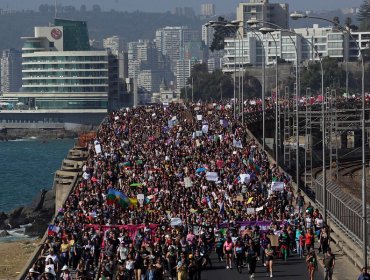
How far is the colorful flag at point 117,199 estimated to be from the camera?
46.6 m

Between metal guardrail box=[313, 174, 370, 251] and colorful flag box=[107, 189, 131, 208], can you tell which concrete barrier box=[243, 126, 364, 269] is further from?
colorful flag box=[107, 189, 131, 208]

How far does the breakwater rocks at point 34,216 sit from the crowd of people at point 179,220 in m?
15.9

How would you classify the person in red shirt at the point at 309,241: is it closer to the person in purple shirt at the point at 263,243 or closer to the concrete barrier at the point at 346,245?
the person in purple shirt at the point at 263,243

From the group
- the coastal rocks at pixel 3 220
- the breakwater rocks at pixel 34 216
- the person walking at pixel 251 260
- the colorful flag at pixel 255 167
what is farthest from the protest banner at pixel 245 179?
the coastal rocks at pixel 3 220

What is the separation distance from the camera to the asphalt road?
128 feet

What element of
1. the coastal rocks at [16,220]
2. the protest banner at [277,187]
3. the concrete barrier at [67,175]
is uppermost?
the protest banner at [277,187]

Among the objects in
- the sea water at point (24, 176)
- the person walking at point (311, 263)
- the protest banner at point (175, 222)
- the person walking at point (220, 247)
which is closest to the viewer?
the person walking at point (311, 263)

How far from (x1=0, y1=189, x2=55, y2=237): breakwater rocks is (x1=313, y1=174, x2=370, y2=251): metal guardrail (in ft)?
82.4

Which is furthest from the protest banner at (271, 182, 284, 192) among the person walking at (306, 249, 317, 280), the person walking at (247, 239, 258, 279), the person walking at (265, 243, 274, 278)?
the person walking at (306, 249, 317, 280)

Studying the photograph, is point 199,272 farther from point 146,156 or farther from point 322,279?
point 146,156

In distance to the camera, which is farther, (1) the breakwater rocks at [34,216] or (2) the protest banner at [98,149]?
(1) the breakwater rocks at [34,216]

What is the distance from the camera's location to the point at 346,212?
4644 centimetres

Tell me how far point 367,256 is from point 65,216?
31.6 ft

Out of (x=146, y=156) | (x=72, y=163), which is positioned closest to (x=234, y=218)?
(x=146, y=156)
